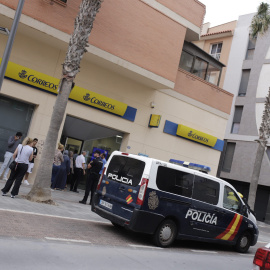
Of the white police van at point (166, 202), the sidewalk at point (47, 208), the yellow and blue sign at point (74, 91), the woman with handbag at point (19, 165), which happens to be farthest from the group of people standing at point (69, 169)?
the white police van at point (166, 202)

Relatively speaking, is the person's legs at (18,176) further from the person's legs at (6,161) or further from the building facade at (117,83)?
the building facade at (117,83)

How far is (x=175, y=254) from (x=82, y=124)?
983 centimetres

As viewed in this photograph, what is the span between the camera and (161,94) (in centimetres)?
1873

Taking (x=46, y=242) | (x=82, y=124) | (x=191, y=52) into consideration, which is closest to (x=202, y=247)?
(x=46, y=242)

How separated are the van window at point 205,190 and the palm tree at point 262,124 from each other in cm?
1388

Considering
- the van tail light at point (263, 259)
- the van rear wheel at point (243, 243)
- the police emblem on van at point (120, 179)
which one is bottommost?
the van rear wheel at point (243, 243)

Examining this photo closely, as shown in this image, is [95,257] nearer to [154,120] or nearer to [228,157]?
[154,120]

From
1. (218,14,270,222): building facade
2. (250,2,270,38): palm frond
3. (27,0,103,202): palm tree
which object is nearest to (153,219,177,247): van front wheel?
(27,0,103,202): palm tree

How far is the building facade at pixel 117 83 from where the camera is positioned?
14.3 meters

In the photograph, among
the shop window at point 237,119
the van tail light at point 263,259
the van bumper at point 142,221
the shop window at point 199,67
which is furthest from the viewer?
the shop window at point 237,119

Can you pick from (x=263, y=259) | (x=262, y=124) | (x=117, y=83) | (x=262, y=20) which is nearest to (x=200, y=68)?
(x=262, y=124)

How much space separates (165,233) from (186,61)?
13.2m

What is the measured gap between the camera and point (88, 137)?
17281mm

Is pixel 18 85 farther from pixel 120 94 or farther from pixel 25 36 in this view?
pixel 120 94
